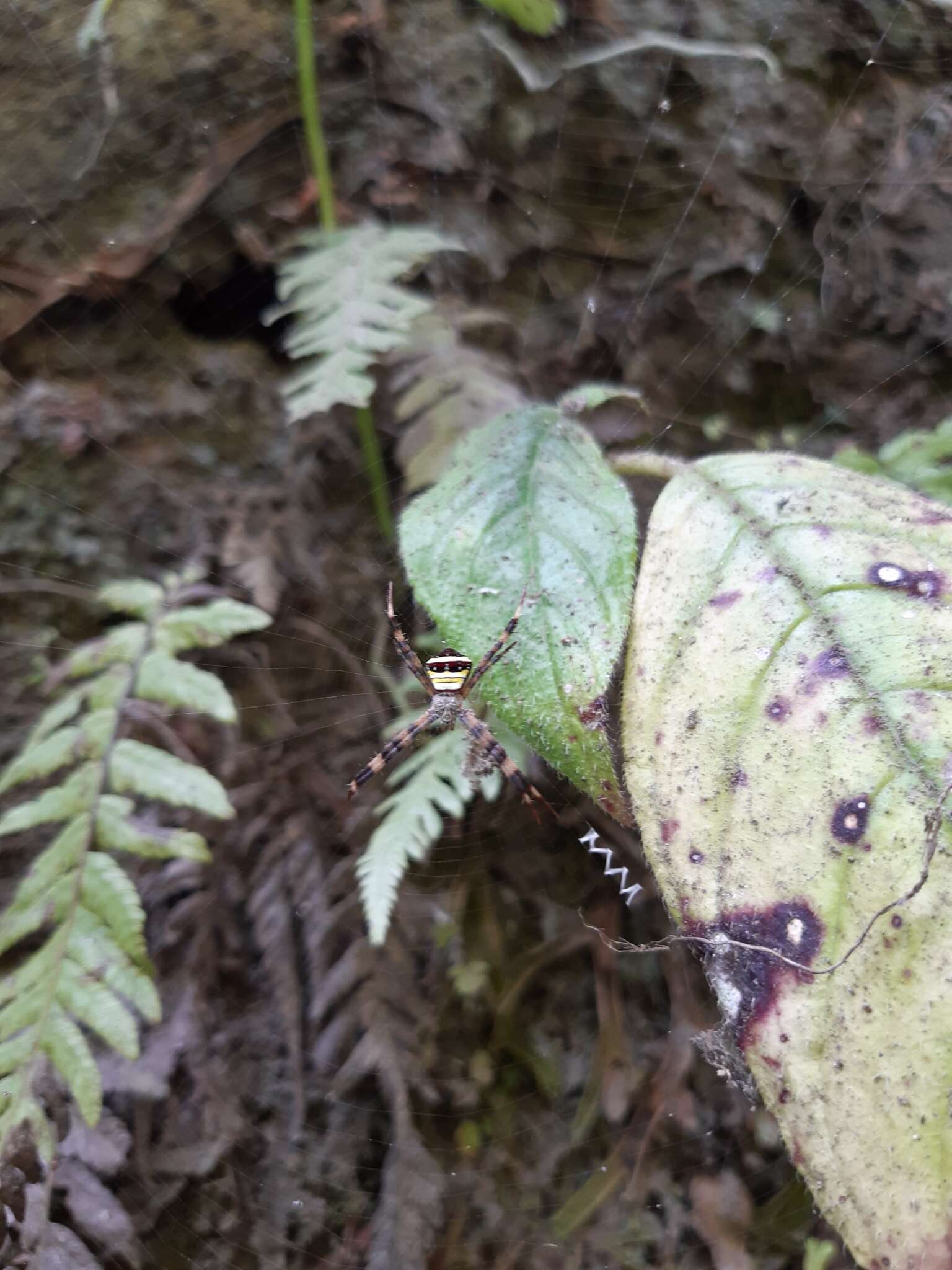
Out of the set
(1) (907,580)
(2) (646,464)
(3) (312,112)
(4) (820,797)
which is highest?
(3) (312,112)

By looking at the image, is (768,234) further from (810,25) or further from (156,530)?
(156,530)

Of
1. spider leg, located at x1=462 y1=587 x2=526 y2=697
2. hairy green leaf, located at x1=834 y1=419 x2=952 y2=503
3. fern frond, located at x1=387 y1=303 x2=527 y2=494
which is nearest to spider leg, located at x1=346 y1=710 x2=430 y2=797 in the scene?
A: fern frond, located at x1=387 y1=303 x2=527 y2=494

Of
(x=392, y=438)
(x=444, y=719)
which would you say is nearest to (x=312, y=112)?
(x=392, y=438)

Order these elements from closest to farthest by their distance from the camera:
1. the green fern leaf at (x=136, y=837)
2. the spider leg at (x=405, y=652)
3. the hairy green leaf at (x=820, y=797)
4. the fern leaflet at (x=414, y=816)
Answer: the hairy green leaf at (x=820, y=797), the green fern leaf at (x=136, y=837), the fern leaflet at (x=414, y=816), the spider leg at (x=405, y=652)

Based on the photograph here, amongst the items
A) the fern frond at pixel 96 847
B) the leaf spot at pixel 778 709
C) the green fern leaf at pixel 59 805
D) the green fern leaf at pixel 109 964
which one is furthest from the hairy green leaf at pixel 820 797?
the green fern leaf at pixel 59 805

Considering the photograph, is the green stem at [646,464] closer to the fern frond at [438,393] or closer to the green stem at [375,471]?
the fern frond at [438,393]

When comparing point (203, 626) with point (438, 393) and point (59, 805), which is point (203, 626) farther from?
point (438, 393)

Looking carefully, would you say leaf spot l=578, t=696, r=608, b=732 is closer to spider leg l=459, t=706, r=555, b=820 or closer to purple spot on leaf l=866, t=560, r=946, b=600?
purple spot on leaf l=866, t=560, r=946, b=600
